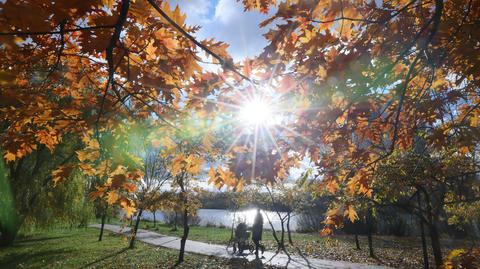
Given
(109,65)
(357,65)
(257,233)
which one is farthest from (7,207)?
(357,65)

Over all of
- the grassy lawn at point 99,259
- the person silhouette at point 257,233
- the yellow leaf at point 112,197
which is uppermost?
the yellow leaf at point 112,197

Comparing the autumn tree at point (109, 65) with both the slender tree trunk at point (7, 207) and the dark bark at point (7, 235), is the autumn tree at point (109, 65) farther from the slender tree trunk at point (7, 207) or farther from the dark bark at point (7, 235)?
the dark bark at point (7, 235)

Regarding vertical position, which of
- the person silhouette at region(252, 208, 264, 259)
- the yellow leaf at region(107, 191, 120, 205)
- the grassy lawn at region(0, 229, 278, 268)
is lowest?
the grassy lawn at region(0, 229, 278, 268)

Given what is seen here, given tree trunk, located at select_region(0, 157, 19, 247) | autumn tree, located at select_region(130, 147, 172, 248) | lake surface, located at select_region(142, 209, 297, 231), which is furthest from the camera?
lake surface, located at select_region(142, 209, 297, 231)

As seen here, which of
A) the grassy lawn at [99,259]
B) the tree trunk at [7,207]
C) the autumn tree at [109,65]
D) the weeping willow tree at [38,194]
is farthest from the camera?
the weeping willow tree at [38,194]

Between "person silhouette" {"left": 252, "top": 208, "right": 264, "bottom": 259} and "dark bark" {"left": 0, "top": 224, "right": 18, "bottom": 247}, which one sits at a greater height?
"person silhouette" {"left": 252, "top": 208, "right": 264, "bottom": 259}

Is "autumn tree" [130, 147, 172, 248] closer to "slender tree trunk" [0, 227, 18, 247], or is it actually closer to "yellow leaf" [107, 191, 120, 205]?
"slender tree trunk" [0, 227, 18, 247]

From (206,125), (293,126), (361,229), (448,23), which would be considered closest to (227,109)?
(206,125)

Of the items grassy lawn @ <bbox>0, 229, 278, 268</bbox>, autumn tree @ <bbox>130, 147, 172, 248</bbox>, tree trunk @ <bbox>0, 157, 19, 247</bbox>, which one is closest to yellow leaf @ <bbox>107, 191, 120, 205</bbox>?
grassy lawn @ <bbox>0, 229, 278, 268</bbox>

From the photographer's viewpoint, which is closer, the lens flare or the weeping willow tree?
the lens flare

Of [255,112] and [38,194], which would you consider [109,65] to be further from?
[38,194]

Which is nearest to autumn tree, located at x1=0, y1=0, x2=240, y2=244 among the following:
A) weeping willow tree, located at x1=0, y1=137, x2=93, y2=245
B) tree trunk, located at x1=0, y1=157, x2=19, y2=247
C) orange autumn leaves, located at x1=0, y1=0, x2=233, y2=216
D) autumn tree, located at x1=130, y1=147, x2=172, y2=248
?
orange autumn leaves, located at x1=0, y1=0, x2=233, y2=216

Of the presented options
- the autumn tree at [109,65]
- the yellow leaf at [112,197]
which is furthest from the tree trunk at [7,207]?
the yellow leaf at [112,197]

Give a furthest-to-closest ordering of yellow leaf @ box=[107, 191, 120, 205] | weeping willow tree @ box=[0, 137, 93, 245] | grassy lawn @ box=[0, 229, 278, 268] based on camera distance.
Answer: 1. weeping willow tree @ box=[0, 137, 93, 245]
2. grassy lawn @ box=[0, 229, 278, 268]
3. yellow leaf @ box=[107, 191, 120, 205]
